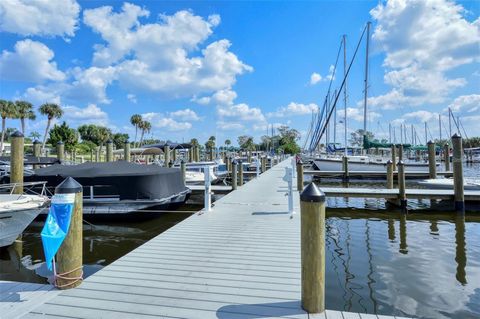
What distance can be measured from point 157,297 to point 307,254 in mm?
1774

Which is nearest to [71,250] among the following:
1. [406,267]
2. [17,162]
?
[406,267]

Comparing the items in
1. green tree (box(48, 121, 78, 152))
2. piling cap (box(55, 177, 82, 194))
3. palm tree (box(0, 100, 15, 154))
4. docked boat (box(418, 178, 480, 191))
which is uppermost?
palm tree (box(0, 100, 15, 154))

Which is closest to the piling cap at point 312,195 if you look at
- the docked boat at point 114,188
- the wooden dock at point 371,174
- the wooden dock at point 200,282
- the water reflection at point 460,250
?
the wooden dock at point 200,282

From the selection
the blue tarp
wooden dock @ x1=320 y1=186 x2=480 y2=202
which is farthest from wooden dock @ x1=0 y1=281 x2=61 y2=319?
wooden dock @ x1=320 y1=186 x2=480 y2=202

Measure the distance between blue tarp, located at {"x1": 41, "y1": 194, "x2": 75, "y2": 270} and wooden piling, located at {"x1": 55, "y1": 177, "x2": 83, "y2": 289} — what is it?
0.24 ft

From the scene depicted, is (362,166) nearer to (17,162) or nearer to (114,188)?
(114,188)

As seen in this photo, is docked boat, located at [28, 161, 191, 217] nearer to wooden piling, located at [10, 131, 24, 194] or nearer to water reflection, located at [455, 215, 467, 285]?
wooden piling, located at [10, 131, 24, 194]

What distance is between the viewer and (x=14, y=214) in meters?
8.16

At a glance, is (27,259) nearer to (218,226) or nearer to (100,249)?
(100,249)

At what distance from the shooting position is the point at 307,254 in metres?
3.62

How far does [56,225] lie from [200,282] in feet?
6.03

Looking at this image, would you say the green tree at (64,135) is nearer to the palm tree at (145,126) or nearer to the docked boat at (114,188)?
the palm tree at (145,126)

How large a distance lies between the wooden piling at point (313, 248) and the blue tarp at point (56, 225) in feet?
8.89

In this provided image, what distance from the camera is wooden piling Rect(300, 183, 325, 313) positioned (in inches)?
141
